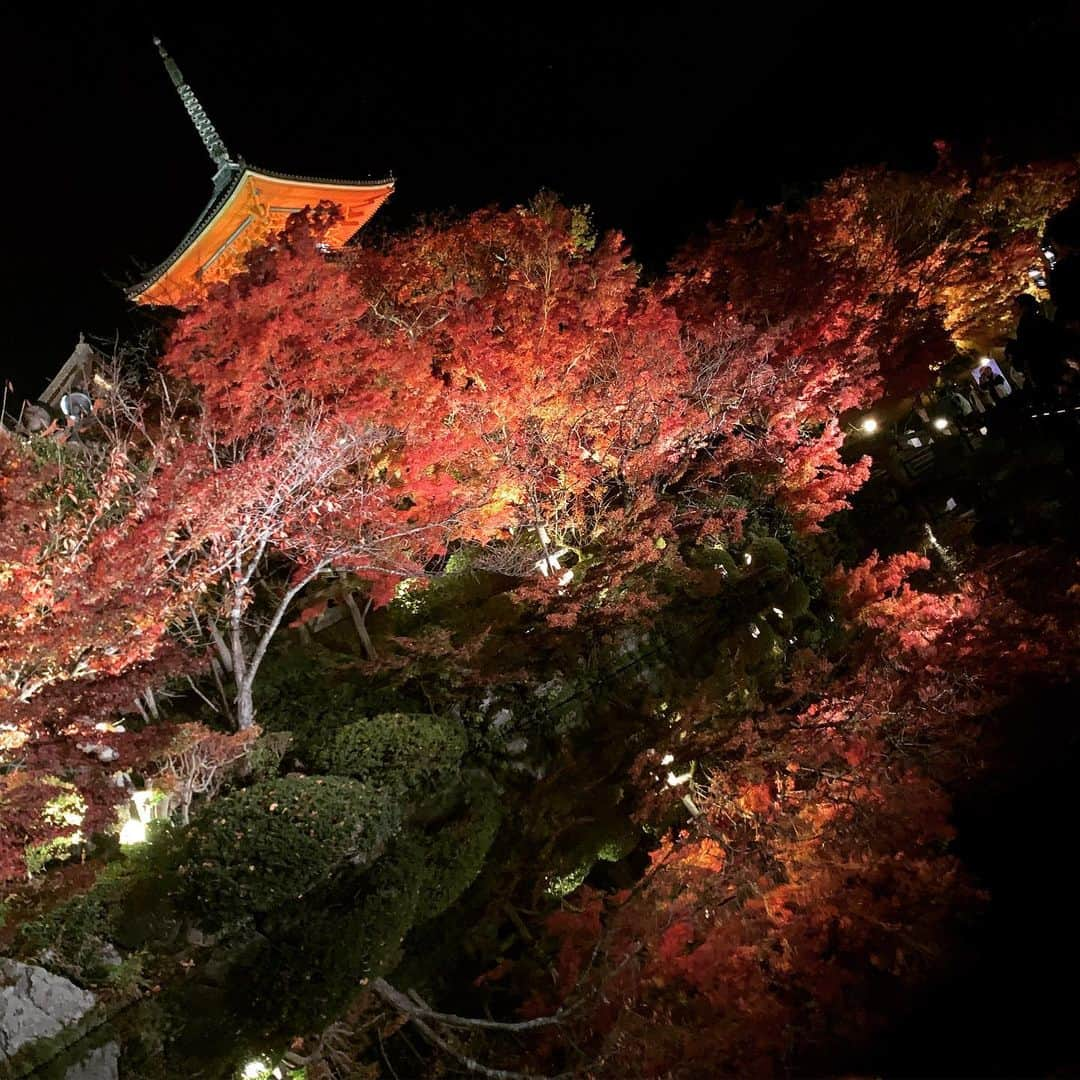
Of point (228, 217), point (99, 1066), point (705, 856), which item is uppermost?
point (228, 217)

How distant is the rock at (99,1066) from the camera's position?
6973 millimetres

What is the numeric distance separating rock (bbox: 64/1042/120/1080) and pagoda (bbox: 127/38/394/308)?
21115 mm

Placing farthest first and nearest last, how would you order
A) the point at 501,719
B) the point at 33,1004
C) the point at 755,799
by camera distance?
the point at 755,799 → the point at 501,719 → the point at 33,1004

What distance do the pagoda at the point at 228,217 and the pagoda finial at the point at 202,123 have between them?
0.03m

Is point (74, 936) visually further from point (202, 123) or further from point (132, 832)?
point (202, 123)

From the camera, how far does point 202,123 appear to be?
24625mm

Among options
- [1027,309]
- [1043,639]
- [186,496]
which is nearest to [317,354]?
[186,496]

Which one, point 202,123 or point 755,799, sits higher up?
point 202,123

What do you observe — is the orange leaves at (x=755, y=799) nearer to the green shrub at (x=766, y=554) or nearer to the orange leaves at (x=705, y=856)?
the orange leaves at (x=705, y=856)

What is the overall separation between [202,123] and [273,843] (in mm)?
26260

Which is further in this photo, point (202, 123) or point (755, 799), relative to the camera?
point (202, 123)

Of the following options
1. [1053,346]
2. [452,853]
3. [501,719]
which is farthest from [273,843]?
[1053,346]

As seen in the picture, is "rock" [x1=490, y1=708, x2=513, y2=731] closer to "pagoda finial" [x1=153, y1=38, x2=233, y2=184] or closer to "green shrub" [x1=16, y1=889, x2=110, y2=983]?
"green shrub" [x1=16, y1=889, x2=110, y2=983]

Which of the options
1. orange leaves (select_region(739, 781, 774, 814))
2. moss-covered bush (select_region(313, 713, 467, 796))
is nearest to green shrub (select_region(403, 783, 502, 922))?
moss-covered bush (select_region(313, 713, 467, 796))
